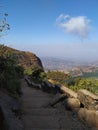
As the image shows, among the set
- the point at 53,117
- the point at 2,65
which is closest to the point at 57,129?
the point at 53,117

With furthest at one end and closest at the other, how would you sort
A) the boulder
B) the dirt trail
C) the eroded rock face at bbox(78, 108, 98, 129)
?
the boulder < the eroded rock face at bbox(78, 108, 98, 129) < the dirt trail

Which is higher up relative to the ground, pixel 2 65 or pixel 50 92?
pixel 2 65

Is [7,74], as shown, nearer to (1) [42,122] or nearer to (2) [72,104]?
(2) [72,104]

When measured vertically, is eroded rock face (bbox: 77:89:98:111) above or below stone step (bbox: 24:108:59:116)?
above

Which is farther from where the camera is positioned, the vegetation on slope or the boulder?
the vegetation on slope

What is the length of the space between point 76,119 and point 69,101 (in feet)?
4.66

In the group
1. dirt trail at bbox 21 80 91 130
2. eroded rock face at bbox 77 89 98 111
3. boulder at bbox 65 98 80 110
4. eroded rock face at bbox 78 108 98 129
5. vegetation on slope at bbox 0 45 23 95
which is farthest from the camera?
vegetation on slope at bbox 0 45 23 95

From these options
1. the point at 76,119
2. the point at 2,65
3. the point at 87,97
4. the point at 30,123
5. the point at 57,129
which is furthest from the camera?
the point at 2,65

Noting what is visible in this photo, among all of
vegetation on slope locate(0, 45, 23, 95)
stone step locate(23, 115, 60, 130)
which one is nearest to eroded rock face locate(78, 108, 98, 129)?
stone step locate(23, 115, 60, 130)

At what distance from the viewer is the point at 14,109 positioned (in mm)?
9812

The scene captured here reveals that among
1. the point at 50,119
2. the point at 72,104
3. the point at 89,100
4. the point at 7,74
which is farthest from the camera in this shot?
the point at 7,74

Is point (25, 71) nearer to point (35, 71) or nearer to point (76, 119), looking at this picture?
point (35, 71)

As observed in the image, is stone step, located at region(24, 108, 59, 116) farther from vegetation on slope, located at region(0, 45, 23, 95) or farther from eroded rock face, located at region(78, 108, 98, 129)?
vegetation on slope, located at region(0, 45, 23, 95)

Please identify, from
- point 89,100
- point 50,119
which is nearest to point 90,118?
point 50,119
